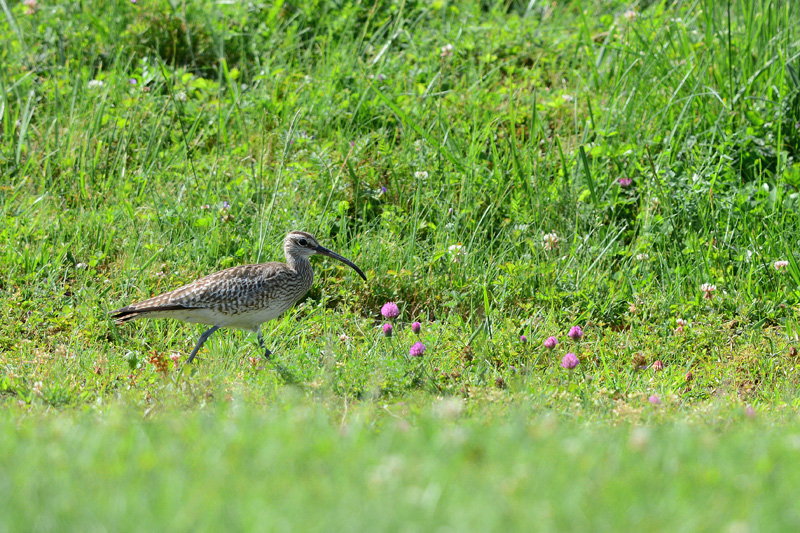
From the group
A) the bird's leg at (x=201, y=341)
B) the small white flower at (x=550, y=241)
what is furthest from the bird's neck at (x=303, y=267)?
the small white flower at (x=550, y=241)

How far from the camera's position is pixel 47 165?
26.0ft

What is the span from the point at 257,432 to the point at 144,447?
17.8 inches

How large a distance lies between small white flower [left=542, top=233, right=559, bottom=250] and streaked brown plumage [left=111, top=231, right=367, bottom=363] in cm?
218

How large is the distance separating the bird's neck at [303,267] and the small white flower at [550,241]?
79.9 inches

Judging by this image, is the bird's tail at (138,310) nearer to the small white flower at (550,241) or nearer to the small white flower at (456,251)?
the small white flower at (456,251)

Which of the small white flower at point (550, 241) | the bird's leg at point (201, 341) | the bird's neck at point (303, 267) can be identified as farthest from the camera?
the small white flower at point (550, 241)

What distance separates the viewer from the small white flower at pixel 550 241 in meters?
7.41

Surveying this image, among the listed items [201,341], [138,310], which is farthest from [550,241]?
[138,310]

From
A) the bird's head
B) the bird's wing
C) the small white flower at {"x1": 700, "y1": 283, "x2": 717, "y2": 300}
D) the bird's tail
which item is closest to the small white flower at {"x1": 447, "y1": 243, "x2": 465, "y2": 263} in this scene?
the bird's head

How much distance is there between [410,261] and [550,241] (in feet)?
3.95

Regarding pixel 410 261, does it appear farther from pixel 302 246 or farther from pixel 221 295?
pixel 221 295

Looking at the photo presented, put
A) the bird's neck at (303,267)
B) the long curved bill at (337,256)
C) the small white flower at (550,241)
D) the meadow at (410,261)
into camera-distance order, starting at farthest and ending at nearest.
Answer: the small white flower at (550,241) < the long curved bill at (337,256) < the bird's neck at (303,267) < the meadow at (410,261)

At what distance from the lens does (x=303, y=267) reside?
21.7ft

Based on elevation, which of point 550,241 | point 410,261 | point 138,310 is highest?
point 138,310
